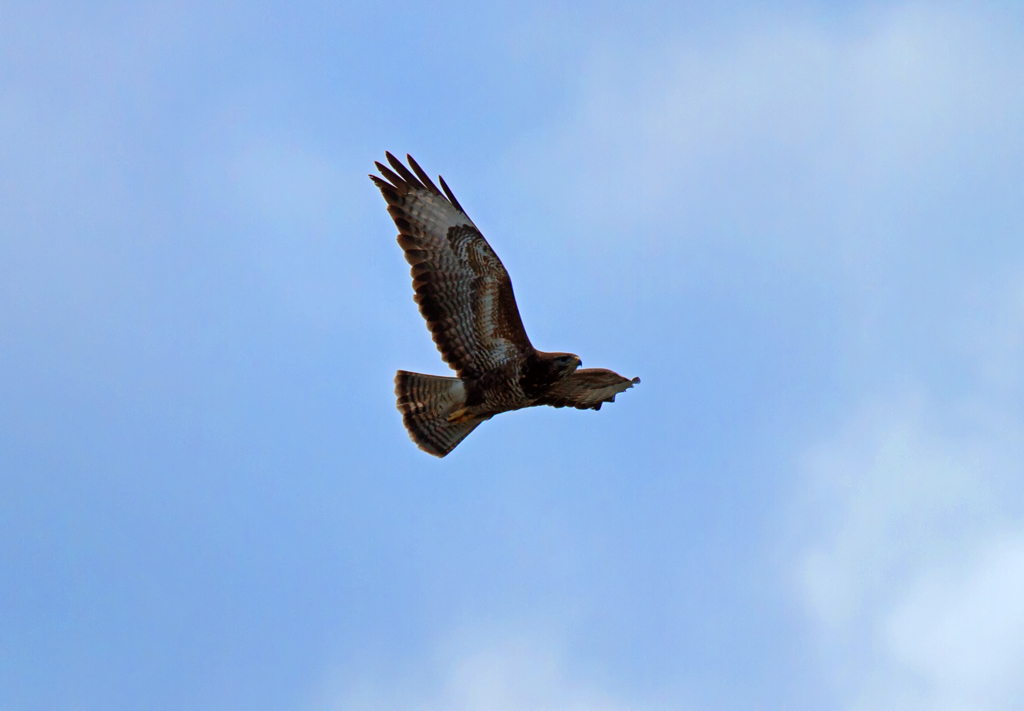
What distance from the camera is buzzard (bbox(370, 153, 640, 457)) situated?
12.9 m

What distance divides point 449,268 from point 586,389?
206cm

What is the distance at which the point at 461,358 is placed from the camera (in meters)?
13.3

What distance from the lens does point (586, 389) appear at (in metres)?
13.8

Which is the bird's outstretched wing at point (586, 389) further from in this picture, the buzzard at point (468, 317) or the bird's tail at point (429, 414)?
the bird's tail at point (429, 414)

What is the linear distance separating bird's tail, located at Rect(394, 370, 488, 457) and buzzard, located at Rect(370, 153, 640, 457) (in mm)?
24

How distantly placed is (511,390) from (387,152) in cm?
272

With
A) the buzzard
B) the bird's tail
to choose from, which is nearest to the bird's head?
the buzzard

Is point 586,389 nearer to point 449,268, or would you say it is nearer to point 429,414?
point 429,414

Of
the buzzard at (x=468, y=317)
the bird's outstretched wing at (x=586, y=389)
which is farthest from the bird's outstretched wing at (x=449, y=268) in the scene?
the bird's outstretched wing at (x=586, y=389)

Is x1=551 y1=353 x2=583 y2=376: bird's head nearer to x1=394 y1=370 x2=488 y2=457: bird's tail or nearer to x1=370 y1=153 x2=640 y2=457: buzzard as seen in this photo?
x1=370 y1=153 x2=640 y2=457: buzzard

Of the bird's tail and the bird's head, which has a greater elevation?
the bird's head

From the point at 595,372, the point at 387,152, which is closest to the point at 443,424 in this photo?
the point at 595,372

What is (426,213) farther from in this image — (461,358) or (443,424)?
(443,424)

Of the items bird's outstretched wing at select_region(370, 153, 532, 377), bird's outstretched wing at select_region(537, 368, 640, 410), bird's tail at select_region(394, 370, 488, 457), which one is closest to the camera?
bird's outstretched wing at select_region(370, 153, 532, 377)
